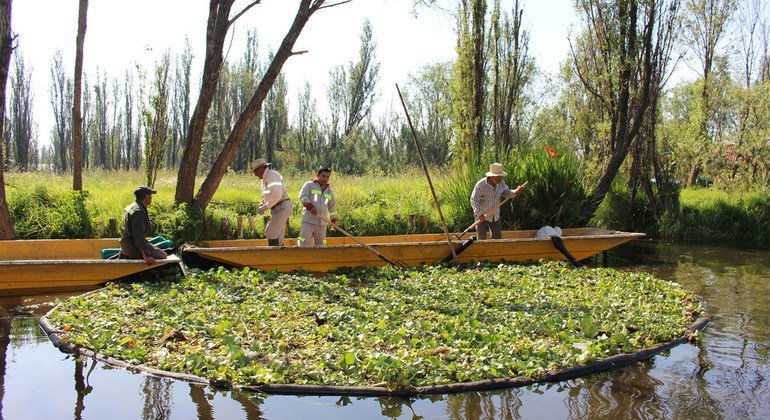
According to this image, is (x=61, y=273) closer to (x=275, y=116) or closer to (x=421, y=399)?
(x=421, y=399)

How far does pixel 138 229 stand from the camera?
8.09 meters

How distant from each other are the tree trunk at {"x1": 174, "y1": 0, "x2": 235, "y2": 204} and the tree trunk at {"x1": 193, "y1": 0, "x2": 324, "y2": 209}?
29 centimetres

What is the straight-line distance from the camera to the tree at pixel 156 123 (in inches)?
537

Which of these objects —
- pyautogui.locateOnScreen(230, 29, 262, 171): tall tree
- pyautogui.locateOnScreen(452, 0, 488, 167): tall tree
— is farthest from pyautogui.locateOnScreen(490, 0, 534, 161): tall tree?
pyautogui.locateOnScreen(230, 29, 262, 171): tall tree

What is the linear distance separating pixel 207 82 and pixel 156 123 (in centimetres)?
274

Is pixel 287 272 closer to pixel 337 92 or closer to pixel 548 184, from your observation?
pixel 548 184

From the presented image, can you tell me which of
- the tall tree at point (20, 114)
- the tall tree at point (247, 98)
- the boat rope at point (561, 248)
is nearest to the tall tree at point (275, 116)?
the tall tree at point (247, 98)

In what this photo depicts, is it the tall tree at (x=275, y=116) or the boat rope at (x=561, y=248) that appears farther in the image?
the tall tree at (x=275, y=116)

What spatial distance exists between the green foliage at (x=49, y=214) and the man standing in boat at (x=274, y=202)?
11.1ft

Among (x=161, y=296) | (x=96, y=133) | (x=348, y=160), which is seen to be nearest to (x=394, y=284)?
(x=161, y=296)

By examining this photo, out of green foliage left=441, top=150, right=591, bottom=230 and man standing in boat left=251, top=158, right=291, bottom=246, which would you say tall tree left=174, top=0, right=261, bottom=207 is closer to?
man standing in boat left=251, top=158, right=291, bottom=246

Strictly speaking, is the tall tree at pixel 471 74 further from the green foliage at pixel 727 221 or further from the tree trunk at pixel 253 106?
the green foliage at pixel 727 221

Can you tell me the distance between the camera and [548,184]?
520 inches

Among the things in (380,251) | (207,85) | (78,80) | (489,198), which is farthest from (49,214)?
(489,198)
